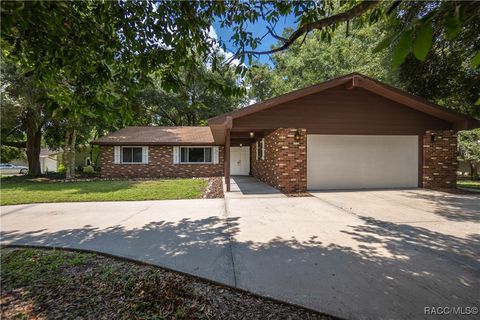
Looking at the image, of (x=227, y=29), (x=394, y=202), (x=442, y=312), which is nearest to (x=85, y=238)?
(x=227, y=29)

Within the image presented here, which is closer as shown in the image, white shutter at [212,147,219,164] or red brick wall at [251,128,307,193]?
red brick wall at [251,128,307,193]

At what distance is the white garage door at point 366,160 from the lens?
10.0m

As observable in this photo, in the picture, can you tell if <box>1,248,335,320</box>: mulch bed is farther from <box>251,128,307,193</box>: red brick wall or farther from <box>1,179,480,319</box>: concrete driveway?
<box>251,128,307,193</box>: red brick wall

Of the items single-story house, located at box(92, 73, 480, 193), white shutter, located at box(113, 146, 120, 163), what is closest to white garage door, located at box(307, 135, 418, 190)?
single-story house, located at box(92, 73, 480, 193)

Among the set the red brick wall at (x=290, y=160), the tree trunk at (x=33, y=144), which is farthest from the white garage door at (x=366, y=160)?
the tree trunk at (x=33, y=144)

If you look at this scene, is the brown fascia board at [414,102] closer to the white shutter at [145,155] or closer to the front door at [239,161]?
the front door at [239,161]

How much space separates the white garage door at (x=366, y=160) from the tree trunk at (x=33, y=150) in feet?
60.4

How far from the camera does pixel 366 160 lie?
10250 mm

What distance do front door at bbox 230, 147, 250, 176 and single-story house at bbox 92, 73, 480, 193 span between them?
193 inches

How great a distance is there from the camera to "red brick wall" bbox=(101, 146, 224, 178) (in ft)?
49.6

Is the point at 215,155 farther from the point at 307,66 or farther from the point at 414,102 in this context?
the point at 307,66

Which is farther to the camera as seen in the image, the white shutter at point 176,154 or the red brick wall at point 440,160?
the white shutter at point 176,154

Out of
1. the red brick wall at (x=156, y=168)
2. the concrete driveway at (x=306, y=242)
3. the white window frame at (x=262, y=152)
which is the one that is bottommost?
the concrete driveway at (x=306, y=242)

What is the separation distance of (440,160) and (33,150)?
24081 mm
